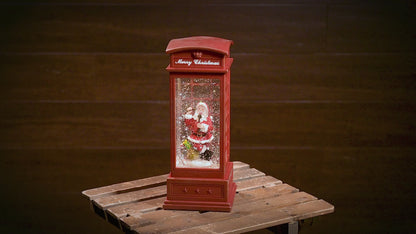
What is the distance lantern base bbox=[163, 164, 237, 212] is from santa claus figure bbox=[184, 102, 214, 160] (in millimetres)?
A: 112

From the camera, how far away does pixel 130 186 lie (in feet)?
10.5

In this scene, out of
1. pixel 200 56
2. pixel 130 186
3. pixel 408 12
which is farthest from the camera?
pixel 408 12

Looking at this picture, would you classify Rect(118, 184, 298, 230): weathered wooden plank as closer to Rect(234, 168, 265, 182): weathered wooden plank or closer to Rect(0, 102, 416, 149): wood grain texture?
Rect(234, 168, 265, 182): weathered wooden plank

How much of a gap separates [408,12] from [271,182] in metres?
1.28

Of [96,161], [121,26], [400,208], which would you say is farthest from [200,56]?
[400,208]

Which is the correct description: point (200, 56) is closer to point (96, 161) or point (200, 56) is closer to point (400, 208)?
point (96, 161)

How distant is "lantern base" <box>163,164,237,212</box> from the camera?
9.48 feet

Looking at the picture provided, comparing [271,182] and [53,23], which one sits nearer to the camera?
[271,182]

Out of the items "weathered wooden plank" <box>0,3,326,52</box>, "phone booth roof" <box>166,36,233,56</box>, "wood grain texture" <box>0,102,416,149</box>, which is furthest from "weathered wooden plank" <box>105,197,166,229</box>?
"weathered wooden plank" <box>0,3,326,52</box>

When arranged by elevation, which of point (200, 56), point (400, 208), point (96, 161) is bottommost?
point (400, 208)

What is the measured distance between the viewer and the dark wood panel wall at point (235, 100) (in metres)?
3.79

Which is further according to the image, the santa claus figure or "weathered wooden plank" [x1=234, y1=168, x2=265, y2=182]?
"weathered wooden plank" [x1=234, y1=168, x2=265, y2=182]

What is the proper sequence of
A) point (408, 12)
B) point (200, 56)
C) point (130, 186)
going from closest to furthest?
point (200, 56)
point (130, 186)
point (408, 12)

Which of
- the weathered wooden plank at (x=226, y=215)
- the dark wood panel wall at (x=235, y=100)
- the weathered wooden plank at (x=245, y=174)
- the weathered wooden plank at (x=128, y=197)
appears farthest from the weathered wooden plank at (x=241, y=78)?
the weathered wooden plank at (x=226, y=215)
